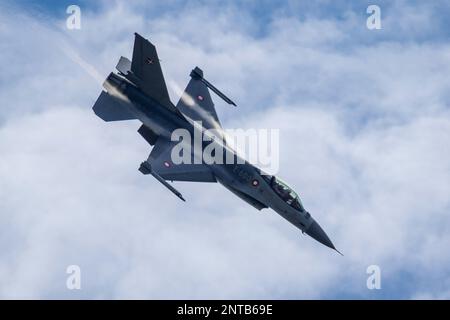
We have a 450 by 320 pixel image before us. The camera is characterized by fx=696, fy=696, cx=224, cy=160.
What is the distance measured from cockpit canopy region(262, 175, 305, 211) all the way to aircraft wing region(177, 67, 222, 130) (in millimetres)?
5016

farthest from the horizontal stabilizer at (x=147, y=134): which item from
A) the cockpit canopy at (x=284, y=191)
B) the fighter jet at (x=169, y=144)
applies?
the cockpit canopy at (x=284, y=191)

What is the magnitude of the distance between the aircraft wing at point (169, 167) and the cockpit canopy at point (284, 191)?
3.72m

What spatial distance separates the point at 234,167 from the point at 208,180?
2.07 metres

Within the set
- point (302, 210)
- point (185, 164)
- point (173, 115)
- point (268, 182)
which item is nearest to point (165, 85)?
point (173, 115)

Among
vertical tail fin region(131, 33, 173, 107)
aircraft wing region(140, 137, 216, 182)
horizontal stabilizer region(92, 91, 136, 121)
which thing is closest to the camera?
vertical tail fin region(131, 33, 173, 107)

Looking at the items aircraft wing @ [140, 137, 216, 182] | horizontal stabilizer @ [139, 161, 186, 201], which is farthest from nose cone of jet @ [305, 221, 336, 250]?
horizontal stabilizer @ [139, 161, 186, 201]

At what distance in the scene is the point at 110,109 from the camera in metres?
43.0

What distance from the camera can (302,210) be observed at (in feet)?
143

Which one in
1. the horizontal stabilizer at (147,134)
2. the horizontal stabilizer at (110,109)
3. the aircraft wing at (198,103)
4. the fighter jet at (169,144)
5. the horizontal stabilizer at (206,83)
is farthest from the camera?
the aircraft wing at (198,103)

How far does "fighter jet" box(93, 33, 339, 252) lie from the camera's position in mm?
42312

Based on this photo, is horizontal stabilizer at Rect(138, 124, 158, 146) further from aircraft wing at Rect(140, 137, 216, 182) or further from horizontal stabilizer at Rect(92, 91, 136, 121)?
horizontal stabilizer at Rect(92, 91, 136, 121)

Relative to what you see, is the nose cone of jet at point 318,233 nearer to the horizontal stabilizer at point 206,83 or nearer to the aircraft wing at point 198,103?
the aircraft wing at point 198,103

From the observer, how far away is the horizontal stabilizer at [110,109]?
42.8 meters

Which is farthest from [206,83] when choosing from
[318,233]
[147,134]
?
[318,233]
